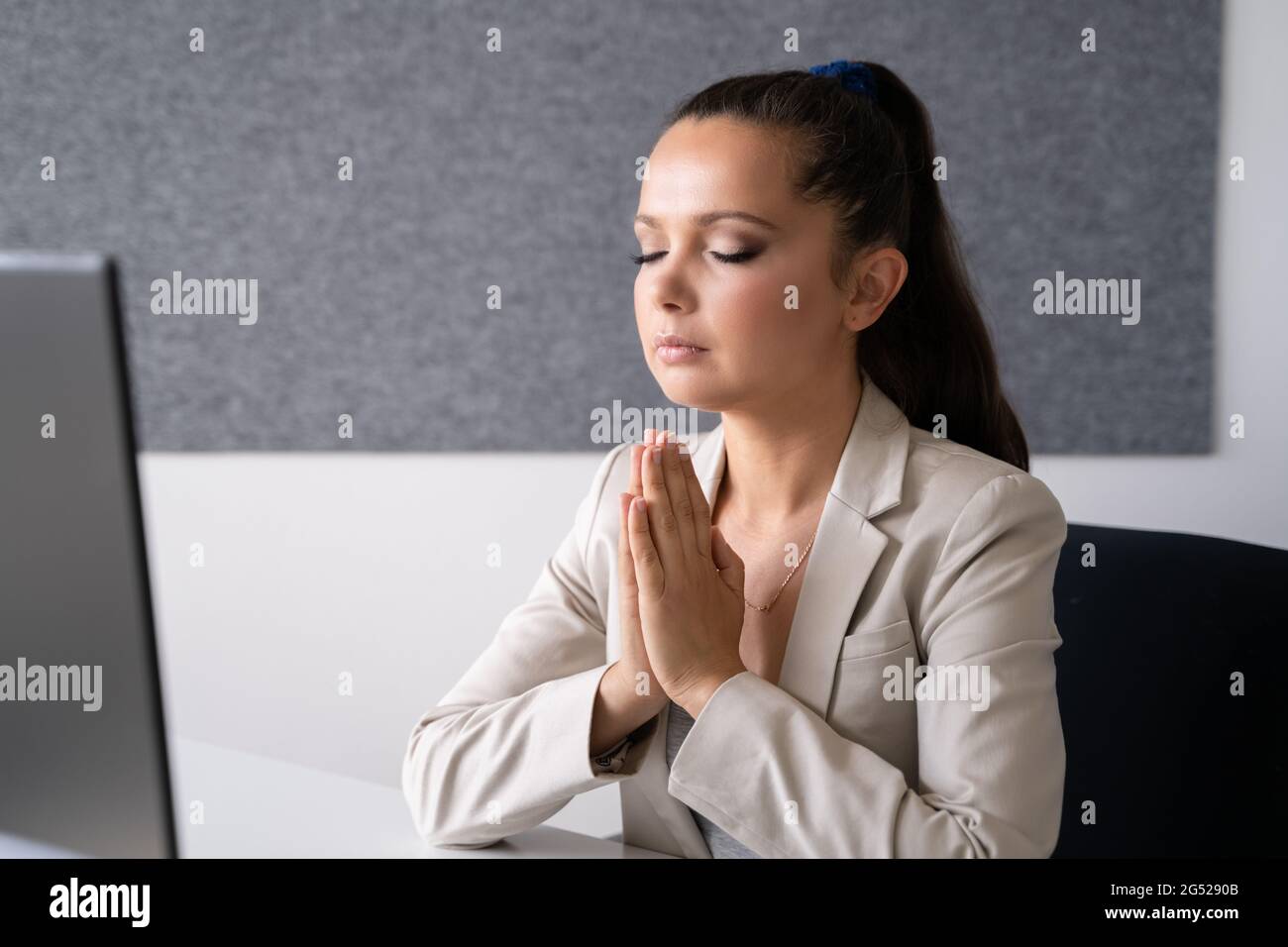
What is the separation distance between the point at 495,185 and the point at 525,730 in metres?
1.03

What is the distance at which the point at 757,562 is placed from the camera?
2.62ft

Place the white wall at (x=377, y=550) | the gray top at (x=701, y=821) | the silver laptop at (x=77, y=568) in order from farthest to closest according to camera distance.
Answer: the white wall at (x=377, y=550)
the gray top at (x=701, y=821)
the silver laptop at (x=77, y=568)

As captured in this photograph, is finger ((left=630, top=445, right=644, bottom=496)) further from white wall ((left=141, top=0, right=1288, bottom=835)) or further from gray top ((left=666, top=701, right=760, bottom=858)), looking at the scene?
white wall ((left=141, top=0, right=1288, bottom=835))

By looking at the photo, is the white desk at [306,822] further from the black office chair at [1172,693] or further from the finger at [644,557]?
the black office chair at [1172,693]

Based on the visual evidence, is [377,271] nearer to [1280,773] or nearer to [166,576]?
[166,576]

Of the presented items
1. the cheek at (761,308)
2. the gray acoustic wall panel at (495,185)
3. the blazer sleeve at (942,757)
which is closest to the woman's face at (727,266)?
the cheek at (761,308)

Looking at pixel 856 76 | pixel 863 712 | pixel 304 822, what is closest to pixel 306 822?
pixel 304 822

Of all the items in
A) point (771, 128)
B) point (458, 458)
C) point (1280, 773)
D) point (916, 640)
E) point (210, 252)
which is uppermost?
point (210, 252)

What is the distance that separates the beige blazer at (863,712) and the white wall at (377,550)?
787 mm

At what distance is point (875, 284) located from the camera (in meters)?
0.79

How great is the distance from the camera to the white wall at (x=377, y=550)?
1465mm

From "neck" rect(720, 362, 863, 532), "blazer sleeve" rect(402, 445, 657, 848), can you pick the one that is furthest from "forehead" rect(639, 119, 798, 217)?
"blazer sleeve" rect(402, 445, 657, 848)
